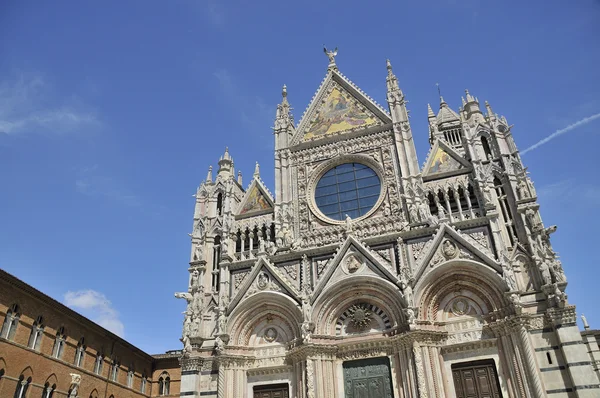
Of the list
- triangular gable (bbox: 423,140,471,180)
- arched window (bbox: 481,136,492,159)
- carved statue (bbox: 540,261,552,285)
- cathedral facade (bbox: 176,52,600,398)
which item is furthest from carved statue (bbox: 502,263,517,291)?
arched window (bbox: 481,136,492,159)

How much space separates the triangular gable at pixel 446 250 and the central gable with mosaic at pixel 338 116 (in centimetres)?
762

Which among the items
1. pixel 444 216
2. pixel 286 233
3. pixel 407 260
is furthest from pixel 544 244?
pixel 286 233

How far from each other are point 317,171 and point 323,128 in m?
2.75

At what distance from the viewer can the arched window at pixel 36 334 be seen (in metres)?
20.1

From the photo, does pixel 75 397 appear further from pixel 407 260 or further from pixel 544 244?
pixel 544 244

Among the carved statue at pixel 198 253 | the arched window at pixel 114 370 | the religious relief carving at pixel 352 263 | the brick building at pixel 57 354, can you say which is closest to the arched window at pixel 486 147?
the religious relief carving at pixel 352 263

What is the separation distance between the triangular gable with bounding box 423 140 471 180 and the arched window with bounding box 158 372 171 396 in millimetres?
19837

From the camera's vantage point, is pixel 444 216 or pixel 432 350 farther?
pixel 444 216

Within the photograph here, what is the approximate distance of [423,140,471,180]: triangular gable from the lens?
21141mm

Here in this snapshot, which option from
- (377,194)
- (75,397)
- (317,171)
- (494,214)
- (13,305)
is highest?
(317,171)

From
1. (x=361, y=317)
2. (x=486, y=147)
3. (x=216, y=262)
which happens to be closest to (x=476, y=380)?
(x=361, y=317)

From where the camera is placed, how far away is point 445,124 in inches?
1805

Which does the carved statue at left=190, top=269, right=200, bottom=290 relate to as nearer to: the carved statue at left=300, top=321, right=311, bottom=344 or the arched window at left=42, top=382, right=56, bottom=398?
the carved statue at left=300, top=321, right=311, bottom=344

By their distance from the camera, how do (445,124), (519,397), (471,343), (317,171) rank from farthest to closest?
(445,124) < (317,171) < (471,343) < (519,397)
